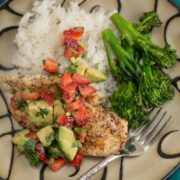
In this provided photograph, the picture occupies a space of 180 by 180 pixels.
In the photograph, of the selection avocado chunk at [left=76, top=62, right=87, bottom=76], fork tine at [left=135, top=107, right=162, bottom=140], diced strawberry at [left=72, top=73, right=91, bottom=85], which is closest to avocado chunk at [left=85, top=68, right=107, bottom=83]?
avocado chunk at [left=76, top=62, right=87, bottom=76]

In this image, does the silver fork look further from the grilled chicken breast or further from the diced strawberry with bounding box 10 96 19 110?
the diced strawberry with bounding box 10 96 19 110

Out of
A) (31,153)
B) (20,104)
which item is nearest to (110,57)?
(20,104)

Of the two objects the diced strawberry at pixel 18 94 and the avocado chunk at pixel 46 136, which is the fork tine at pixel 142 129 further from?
the diced strawberry at pixel 18 94

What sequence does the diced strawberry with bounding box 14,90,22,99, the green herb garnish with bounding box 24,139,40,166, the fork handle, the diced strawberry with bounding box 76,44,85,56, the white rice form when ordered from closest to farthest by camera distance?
1. the fork handle
2. the green herb garnish with bounding box 24,139,40,166
3. the diced strawberry with bounding box 14,90,22,99
4. the diced strawberry with bounding box 76,44,85,56
5. the white rice

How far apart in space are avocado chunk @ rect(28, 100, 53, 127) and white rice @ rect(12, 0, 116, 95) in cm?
65

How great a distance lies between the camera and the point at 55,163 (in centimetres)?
436

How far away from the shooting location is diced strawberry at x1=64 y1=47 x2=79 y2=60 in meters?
4.83

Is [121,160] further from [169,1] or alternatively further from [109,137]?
[169,1]

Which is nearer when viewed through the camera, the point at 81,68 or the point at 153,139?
the point at 153,139

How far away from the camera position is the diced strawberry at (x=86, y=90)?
4488 mm

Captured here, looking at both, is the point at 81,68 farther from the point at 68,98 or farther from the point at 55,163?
the point at 55,163

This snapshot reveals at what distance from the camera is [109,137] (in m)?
4.32

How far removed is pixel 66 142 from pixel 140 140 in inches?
25.6

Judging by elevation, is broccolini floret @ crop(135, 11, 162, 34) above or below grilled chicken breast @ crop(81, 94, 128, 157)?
above
